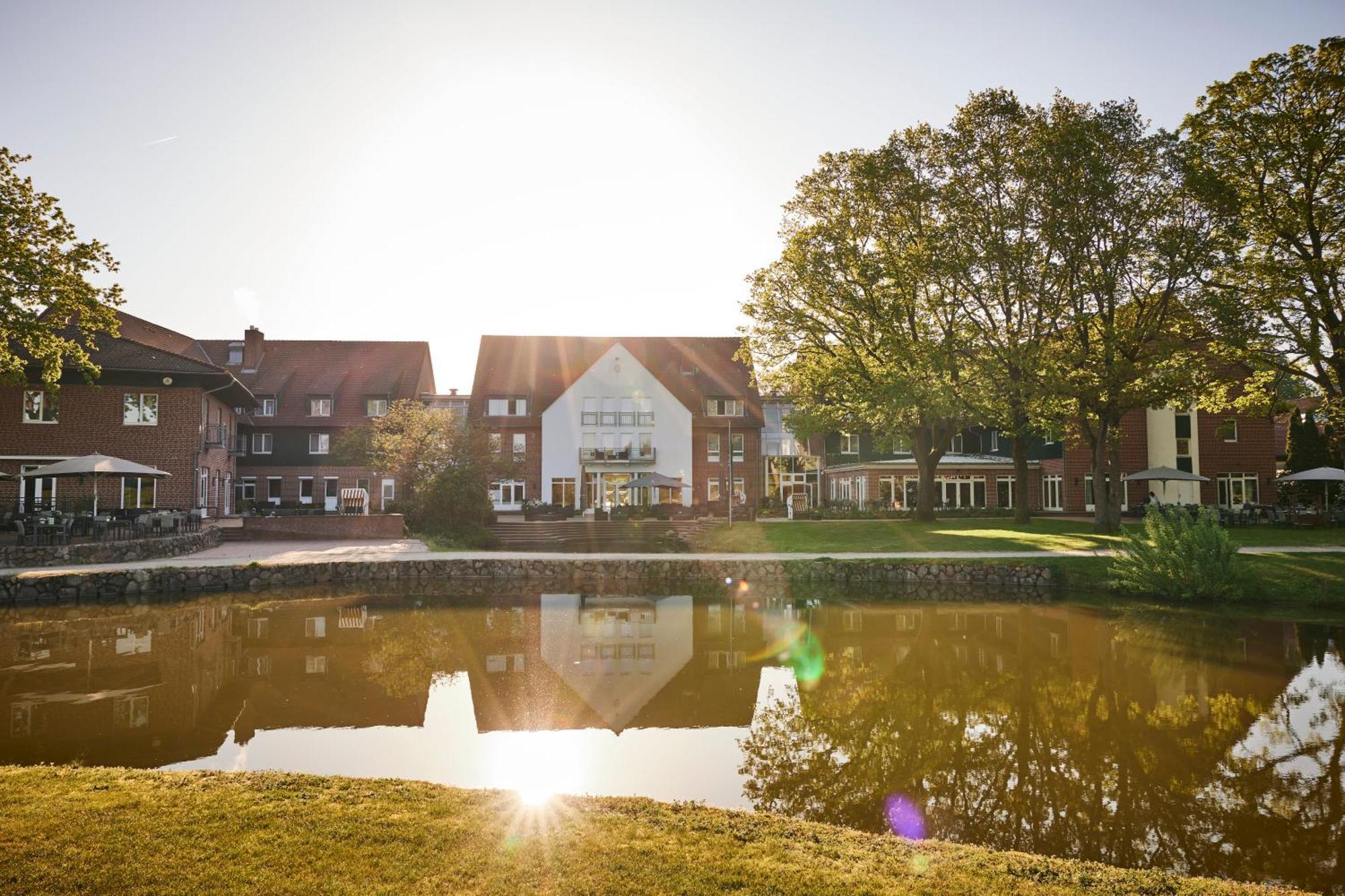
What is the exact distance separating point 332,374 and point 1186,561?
38.3 meters

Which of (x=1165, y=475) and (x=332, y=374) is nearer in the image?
(x=1165, y=475)

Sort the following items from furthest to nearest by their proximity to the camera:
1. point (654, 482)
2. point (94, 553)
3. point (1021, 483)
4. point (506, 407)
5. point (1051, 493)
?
point (506, 407)
point (1051, 493)
point (654, 482)
point (1021, 483)
point (94, 553)

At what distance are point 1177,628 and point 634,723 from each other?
9831 millimetres

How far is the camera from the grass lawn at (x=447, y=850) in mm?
3869

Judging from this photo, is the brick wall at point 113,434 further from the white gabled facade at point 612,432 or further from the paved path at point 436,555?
the white gabled facade at point 612,432

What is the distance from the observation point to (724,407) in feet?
135

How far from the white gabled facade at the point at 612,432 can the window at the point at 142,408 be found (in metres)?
16.3

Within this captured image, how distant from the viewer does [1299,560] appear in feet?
58.8

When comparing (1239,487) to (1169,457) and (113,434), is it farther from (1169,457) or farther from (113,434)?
(113,434)

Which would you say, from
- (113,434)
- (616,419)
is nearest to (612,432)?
(616,419)

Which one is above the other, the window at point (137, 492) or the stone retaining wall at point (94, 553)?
the window at point (137, 492)

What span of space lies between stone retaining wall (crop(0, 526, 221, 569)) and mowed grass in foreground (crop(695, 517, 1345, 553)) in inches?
563

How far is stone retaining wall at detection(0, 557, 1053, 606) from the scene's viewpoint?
17.6 m

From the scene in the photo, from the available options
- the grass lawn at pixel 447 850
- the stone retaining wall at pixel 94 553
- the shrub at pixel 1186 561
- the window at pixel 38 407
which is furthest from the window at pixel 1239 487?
the window at pixel 38 407
